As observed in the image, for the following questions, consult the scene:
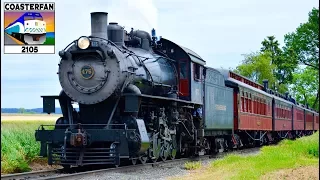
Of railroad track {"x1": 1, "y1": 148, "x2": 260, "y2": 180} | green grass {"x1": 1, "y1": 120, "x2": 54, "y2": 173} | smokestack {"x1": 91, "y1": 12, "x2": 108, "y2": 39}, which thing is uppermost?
smokestack {"x1": 91, "y1": 12, "x2": 108, "y2": 39}

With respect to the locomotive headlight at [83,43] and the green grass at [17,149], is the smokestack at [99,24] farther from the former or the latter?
the green grass at [17,149]

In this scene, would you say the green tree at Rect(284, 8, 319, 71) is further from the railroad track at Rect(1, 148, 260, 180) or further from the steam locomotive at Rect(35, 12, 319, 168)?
the railroad track at Rect(1, 148, 260, 180)

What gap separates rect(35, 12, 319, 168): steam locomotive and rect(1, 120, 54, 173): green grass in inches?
34.0

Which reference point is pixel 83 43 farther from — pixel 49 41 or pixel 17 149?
pixel 17 149

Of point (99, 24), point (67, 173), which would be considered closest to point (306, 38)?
point (99, 24)

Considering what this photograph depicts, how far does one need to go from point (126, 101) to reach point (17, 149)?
170 inches

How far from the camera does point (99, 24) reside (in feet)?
48.3

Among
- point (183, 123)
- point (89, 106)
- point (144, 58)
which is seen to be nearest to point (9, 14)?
point (89, 106)

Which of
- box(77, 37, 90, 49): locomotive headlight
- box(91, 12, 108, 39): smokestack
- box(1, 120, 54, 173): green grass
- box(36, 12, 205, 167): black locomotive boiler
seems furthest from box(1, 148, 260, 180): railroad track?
box(91, 12, 108, 39): smokestack

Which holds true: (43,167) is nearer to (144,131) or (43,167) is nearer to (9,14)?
(144,131)

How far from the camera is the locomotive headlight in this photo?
46.8 feet

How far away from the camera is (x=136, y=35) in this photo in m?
17.0

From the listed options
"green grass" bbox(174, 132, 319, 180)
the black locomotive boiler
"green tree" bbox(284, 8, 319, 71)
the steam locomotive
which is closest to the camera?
"green grass" bbox(174, 132, 319, 180)

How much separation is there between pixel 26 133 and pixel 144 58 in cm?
530
